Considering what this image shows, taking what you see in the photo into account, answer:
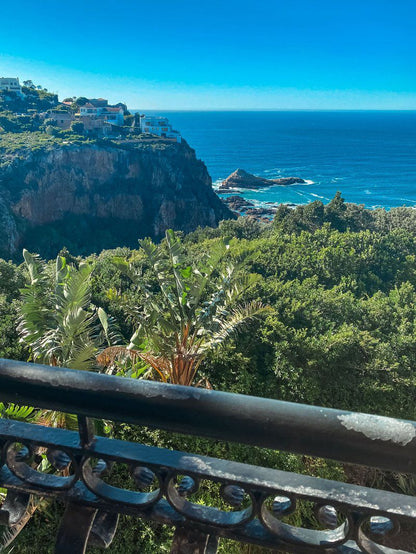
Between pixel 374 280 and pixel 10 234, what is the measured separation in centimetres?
3959

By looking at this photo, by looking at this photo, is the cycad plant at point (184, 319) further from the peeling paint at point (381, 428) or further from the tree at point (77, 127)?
the tree at point (77, 127)

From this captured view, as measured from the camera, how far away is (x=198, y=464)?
1.25m

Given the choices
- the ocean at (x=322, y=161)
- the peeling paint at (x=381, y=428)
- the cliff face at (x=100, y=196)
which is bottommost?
the cliff face at (x=100, y=196)

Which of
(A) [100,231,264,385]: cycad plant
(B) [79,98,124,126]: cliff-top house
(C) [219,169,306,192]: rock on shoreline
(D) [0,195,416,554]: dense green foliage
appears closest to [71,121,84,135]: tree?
(B) [79,98,124,126]: cliff-top house

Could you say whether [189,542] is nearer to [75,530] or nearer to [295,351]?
[75,530]

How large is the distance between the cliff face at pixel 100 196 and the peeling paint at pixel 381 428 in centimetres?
4763

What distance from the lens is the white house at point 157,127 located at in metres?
78.6

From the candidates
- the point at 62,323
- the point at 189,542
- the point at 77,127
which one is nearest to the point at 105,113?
the point at 77,127

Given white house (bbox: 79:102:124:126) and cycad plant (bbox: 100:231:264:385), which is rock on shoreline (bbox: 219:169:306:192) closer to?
white house (bbox: 79:102:124:126)

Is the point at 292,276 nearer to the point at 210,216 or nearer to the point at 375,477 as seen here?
the point at 375,477

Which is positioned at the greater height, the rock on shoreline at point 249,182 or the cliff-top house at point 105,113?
the cliff-top house at point 105,113

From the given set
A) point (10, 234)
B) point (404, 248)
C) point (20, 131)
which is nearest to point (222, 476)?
point (404, 248)

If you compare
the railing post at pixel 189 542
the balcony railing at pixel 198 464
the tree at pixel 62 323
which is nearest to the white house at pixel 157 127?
the tree at pixel 62 323

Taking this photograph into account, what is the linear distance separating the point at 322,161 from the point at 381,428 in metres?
121
